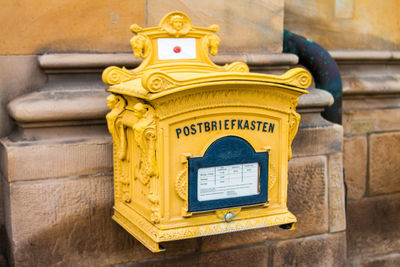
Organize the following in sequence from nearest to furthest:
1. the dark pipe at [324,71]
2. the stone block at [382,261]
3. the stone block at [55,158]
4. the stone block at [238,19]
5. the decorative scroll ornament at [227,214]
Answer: the decorative scroll ornament at [227,214] < the stone block at [55,158] < the stone block at [238,19] < the dark pipe at [324,71] < the stone block at [382,261]

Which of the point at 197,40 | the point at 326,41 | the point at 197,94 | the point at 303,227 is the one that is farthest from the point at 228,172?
the point at 326,41

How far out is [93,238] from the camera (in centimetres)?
325

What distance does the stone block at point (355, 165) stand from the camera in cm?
470

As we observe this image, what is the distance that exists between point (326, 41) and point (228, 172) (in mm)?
2446

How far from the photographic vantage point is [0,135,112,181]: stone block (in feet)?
9.98

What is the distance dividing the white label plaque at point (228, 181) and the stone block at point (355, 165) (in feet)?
6.74

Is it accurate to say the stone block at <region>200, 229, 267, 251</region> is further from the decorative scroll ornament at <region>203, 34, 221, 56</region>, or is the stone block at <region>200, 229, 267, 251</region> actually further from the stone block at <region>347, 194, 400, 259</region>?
Answer: the stone block at <region>347, 194, 400, 259</region>

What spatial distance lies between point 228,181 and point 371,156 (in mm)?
2388

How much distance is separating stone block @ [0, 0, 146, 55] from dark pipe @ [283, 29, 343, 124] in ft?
4.33

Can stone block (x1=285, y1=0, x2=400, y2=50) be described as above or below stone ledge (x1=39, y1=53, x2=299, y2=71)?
above

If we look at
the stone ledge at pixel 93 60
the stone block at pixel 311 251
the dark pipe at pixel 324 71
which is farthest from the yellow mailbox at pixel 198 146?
Answer: the dark pipe at pixel 324 71

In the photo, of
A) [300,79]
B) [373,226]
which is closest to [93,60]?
[300,79]

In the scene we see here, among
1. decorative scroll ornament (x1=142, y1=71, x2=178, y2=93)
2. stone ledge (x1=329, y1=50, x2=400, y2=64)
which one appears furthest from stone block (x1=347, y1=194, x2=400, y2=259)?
decorative scroll ornament (x1=142, y1=71, x2=178, y2=93)

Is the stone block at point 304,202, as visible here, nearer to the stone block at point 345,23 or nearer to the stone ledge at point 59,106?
the stone ledge at point 59,106
